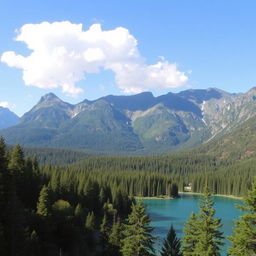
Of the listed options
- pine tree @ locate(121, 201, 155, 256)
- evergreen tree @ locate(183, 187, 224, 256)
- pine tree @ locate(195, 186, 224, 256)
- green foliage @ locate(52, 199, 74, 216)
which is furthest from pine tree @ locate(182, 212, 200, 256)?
green foliage @ locate(52, 199, 74, 216)

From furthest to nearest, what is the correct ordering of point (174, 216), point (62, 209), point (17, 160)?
point (174, 216), point (17, 160), point (62, 209)

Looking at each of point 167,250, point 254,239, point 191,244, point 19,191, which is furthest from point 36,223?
point 254,239

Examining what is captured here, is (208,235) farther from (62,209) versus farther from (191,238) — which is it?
(62,209)

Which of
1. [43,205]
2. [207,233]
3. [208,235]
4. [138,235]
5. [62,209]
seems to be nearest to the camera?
[208,235]

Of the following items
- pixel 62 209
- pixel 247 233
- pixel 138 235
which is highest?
pixel 247 233

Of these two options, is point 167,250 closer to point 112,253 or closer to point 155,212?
point 112,253

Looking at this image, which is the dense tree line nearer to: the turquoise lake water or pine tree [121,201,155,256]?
pine tree [121,201,155,256]

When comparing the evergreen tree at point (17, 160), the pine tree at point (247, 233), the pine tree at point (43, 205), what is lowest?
the pine tree at point (43, 205)

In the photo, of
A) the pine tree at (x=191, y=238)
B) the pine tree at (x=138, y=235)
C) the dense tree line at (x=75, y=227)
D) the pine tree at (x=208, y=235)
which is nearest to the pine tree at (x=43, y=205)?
the dense tree line at (x=75, y=227)

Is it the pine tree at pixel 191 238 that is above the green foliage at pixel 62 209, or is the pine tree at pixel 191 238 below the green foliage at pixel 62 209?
above

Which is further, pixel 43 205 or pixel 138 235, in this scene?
pixel 43 205

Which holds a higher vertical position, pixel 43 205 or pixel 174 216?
pixel 43 205

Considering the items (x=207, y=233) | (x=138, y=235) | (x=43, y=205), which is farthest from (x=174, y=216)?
(x=207, y=233)

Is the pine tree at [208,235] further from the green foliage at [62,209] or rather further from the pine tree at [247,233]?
the green foliage at [62,209]
